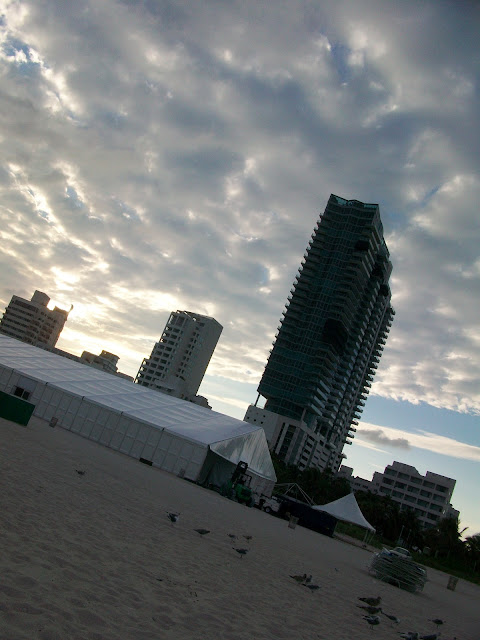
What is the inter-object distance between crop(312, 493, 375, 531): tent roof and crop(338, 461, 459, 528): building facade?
11067 cm

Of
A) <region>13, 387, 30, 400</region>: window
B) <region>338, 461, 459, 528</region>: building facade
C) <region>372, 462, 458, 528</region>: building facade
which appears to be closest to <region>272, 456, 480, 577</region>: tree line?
<region>13, 387, 30, 400</region>: window

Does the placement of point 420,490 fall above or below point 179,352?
below

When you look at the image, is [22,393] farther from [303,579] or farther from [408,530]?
[408,530]

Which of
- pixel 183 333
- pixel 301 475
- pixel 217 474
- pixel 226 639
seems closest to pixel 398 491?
pixel 301 475

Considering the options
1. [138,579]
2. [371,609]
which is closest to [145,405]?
[371,609]

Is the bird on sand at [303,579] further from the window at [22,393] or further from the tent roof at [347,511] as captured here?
the window at [22,393]

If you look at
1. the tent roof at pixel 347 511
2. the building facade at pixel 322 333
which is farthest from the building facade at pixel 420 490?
the tent roof at pixel 347 511

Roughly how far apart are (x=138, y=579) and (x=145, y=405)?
113 ft

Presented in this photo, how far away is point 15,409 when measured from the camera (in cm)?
2775

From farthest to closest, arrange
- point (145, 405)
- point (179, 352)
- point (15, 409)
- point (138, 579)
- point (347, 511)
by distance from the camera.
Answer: point (179, 352)
point (145, 405)
point (347, 511)
point (15, 409)
point (138, 579)

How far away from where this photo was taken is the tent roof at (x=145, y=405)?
38.1 metres

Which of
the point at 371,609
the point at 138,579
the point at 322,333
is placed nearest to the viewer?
the point at 138,579

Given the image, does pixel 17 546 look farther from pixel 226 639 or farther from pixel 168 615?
pixel 226 639

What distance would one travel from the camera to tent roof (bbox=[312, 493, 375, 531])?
39.2 meters
